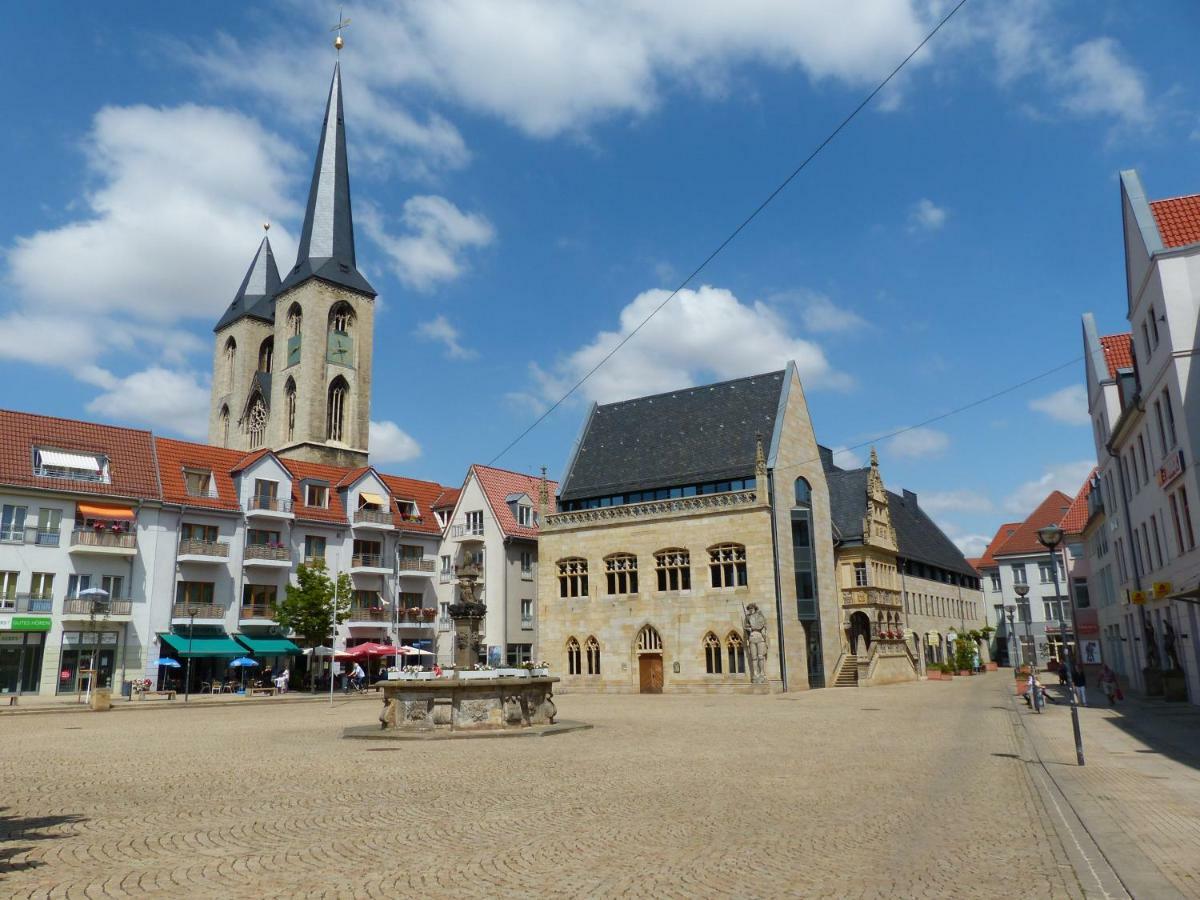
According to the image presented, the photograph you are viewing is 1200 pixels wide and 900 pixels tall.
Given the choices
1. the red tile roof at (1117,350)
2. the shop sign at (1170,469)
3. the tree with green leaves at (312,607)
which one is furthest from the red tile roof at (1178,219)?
the tree with green leaves at (312,607)

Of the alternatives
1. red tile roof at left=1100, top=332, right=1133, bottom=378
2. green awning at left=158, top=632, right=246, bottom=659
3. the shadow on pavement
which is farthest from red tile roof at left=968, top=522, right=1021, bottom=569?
the shadow on pavement

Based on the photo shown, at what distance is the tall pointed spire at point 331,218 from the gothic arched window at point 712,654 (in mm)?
50387

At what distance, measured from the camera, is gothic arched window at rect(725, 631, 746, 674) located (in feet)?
144

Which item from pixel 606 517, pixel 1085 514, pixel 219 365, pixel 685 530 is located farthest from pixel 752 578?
pixel 219 365

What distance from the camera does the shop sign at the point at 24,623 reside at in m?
40.1

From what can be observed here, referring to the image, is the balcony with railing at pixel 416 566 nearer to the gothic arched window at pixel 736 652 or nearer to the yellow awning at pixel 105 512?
the yellow awning at pixel 105 512

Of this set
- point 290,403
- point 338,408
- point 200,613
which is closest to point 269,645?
point 200,613

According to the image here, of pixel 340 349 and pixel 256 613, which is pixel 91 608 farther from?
pixel 340 349

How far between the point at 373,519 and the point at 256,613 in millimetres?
9218

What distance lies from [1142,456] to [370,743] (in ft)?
85.3

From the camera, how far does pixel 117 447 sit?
46.9 m

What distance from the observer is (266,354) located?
87625 mm

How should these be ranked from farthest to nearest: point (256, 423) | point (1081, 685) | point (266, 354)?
1. point (266, 354)
2. point (256, 423)
3. point (1081, 685)

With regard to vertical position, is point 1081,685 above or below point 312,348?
below
